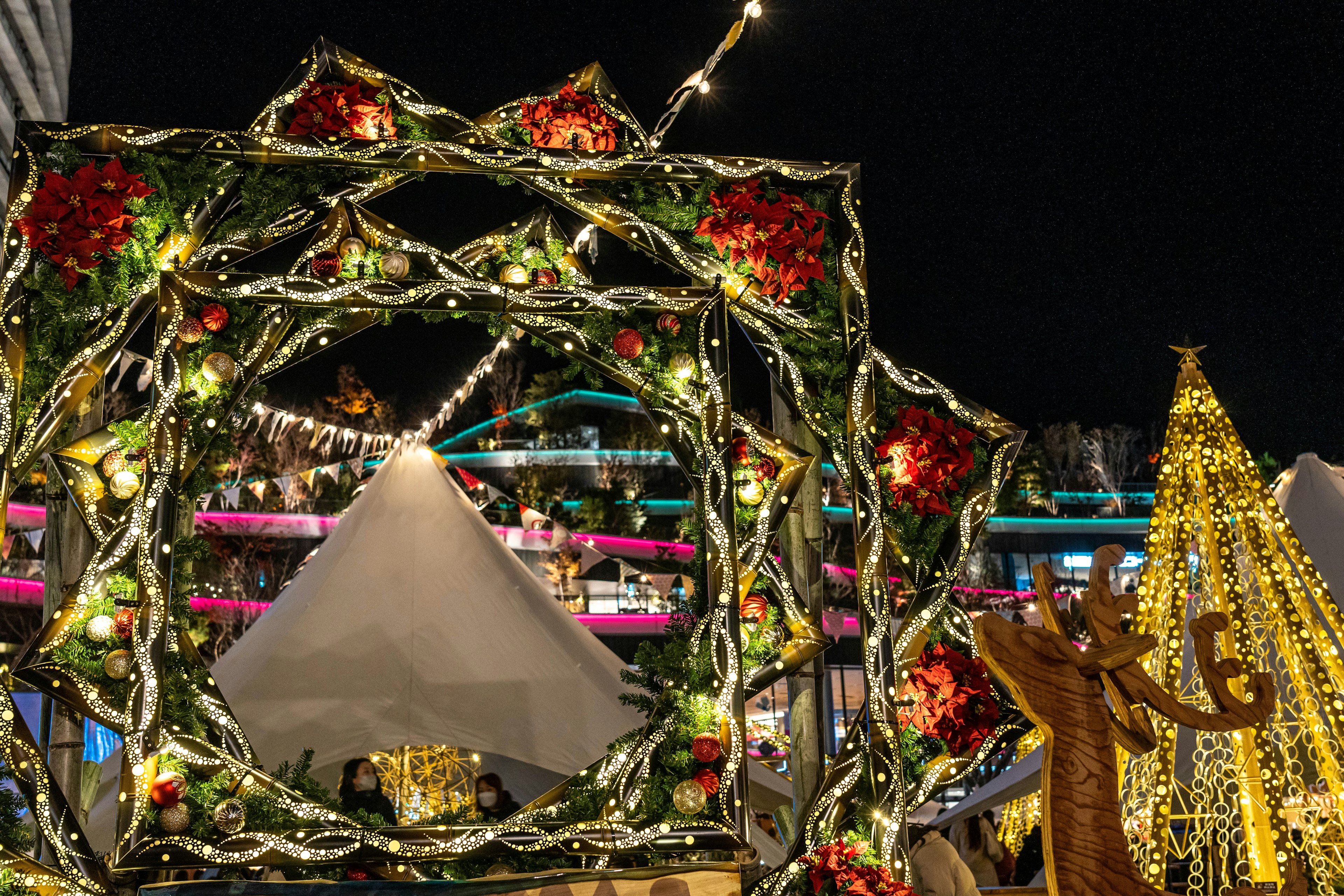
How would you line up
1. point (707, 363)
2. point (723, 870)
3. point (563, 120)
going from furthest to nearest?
point (563, 120) → point (707, 363) → point (723, 870)

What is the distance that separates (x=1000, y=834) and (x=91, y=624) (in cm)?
634

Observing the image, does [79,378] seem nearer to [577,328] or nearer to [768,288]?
[577,328]

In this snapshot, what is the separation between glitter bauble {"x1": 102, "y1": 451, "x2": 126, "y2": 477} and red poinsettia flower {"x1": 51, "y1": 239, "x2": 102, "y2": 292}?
24.2 inches

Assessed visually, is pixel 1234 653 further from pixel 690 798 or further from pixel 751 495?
pixel 690 798

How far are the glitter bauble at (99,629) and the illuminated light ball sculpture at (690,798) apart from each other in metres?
2.00

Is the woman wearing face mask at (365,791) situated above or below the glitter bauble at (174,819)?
below

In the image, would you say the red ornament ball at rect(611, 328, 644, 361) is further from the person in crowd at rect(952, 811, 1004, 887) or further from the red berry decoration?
the person in crowd at rect(952, 811, 1004, 887)

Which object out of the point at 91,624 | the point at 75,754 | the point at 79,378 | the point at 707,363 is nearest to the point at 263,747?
the point at 75,754

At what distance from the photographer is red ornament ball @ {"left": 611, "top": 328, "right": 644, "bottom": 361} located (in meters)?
4.09

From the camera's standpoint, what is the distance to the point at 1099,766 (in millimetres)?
2727

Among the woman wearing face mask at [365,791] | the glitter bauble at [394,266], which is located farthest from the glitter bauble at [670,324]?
the woman wearing face mask at [365,791]

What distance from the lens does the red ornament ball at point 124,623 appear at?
3600 mm

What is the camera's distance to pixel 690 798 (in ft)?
12.0

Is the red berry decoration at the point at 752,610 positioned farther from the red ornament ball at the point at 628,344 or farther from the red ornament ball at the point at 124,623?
the red ornament ball at the point at 124,623
